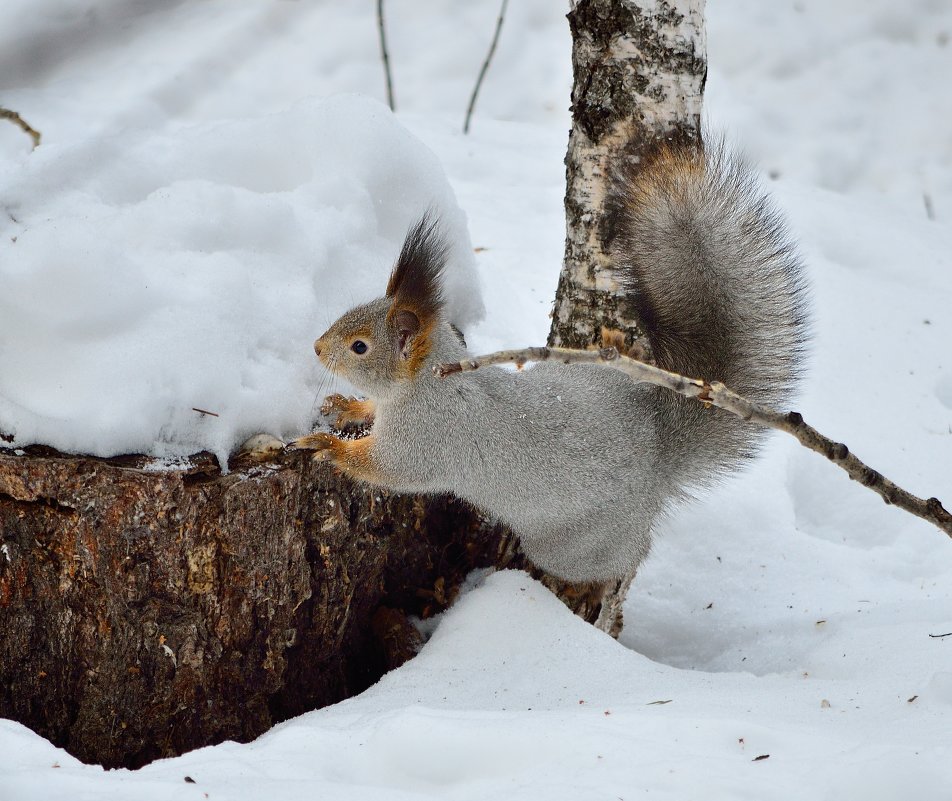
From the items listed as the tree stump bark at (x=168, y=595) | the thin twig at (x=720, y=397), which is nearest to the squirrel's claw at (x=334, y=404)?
the tree stump bark at (x=168, y=595)

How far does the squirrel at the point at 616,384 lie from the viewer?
72.3 inches

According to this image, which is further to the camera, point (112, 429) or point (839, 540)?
point (839, 540)

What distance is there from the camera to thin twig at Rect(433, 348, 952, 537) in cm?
142

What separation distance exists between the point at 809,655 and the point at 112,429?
4.76 ft

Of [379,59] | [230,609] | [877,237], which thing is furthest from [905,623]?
[379,59]

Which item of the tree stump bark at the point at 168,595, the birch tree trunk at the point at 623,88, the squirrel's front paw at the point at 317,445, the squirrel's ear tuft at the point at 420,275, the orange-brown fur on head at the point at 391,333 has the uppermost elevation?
the birch tree trunk at the point at 623,88

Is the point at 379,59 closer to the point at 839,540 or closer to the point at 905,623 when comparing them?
the point at 839,540

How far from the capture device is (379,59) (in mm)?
5293

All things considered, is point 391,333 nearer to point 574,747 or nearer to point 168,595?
point 168,595

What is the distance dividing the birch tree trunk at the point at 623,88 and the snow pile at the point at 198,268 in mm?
352

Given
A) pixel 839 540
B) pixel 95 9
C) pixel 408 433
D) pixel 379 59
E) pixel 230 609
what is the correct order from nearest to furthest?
pixel 95 9, pixel 230 609, pixel 408 433, pixel 839 540, pixel 379 59

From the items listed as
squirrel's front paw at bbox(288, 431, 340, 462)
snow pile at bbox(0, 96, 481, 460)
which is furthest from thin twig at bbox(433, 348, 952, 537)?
snow pile at bbox(0, 96, 481, 460)

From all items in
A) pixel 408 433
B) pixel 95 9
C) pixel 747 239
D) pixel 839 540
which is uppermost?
pixel 95 9

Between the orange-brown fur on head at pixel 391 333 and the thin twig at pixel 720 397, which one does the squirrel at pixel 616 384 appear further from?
the thin twig at pixel 720 397
